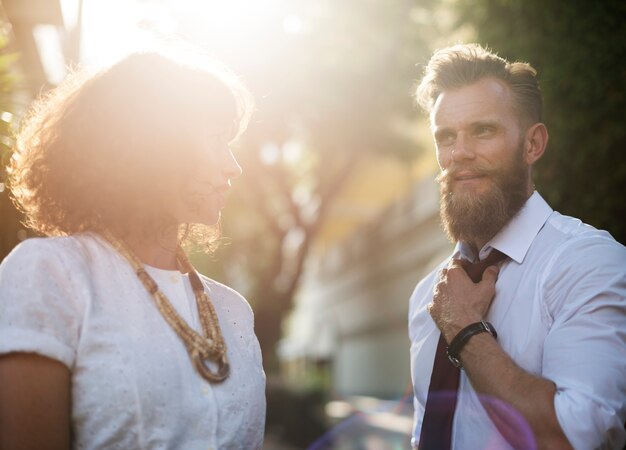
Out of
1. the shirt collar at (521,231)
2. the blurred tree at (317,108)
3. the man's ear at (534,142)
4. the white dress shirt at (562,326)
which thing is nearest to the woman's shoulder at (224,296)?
the white dress shirt at (562,326)

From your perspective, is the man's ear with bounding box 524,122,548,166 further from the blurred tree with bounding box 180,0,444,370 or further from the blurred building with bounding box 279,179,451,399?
the blurred building with bounding box 279,179,451,399

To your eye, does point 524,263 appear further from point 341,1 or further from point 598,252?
point 341,1

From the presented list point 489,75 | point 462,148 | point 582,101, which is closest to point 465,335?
point 462,148

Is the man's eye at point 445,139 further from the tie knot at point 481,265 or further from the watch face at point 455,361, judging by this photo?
the watch face at point 455,361

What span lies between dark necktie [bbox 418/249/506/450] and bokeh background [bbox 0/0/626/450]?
1.14 m

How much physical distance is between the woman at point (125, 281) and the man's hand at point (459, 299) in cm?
67

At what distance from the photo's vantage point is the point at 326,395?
1769 centimetres

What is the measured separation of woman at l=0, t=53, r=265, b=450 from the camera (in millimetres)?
1777

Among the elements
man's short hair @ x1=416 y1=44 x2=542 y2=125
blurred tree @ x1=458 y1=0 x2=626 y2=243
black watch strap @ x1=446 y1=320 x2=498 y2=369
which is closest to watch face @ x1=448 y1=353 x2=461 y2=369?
black watch strap @ x1=446 y1=320 x2=498 y2=369

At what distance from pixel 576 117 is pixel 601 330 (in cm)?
396

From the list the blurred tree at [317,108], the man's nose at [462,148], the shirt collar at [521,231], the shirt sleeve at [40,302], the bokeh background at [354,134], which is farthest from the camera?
the blurred tree at [317,108]

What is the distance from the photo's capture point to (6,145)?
281cm

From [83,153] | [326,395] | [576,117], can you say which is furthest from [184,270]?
[326,395]

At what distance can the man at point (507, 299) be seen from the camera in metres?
2.24
